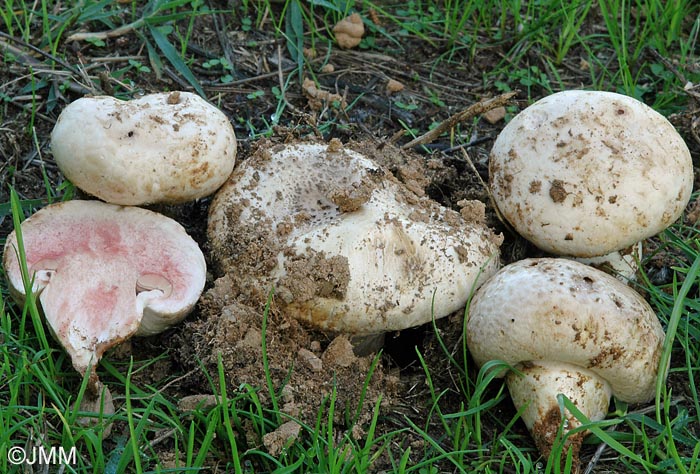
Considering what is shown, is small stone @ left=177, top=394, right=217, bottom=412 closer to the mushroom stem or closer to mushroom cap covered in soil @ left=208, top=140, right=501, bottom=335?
mushroom cap covered in soil @ left=208, top=140, right=501, bottom=335

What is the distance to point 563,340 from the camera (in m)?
2.31

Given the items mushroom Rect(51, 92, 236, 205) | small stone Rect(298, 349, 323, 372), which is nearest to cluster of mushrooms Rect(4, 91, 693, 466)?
mushroom Rect(51, 92, 236, 205)

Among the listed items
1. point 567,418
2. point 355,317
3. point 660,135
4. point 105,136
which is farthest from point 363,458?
point 660,135

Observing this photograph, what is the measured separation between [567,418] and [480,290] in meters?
0.47

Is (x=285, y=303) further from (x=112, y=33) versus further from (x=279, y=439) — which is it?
(x=112, y=33)

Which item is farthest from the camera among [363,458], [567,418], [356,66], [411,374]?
[356,66]

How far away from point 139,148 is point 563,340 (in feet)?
4.68

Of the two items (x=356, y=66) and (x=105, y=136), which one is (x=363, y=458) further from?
(x=356, y=66)

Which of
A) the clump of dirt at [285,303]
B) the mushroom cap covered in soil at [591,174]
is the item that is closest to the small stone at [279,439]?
the clump of dirt at [285,303]

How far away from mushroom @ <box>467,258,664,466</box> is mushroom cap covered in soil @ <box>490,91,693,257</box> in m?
0.16

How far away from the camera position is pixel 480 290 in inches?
101

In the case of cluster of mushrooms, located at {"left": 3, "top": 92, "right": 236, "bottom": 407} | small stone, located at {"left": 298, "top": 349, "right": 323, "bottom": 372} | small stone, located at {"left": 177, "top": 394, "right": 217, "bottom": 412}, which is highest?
cluster of mushrooms, located at {"left": 3, "top": 92, "right": 236, "bottom": 407}

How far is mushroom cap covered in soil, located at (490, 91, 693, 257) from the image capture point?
101 inches

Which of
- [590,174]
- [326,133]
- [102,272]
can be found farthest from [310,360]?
[326,133]
